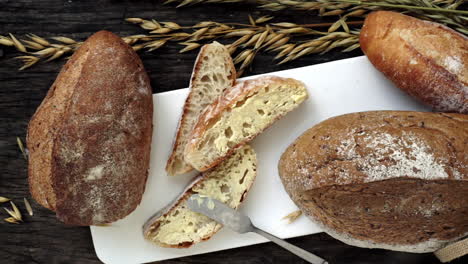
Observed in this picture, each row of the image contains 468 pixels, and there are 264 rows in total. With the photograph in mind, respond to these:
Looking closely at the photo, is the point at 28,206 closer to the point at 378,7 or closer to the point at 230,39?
the point at 230,39

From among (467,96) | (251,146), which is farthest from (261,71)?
(467,96)

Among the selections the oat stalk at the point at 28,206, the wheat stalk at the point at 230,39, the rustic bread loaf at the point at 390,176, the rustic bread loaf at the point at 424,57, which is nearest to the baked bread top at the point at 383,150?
the rustic bread loaf at the point at 390,176

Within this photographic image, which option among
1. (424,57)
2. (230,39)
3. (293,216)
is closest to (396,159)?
(424,57)

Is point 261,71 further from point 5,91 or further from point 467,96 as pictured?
point 5,91

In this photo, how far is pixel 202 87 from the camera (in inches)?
81.6

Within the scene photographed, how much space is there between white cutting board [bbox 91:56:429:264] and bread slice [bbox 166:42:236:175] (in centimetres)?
8

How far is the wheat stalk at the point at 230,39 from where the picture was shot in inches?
83.7

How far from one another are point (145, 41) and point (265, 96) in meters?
0.66

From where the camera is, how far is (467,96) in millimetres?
1805

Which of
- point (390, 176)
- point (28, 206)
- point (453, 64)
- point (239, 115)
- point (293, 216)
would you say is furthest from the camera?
point (28, 206)

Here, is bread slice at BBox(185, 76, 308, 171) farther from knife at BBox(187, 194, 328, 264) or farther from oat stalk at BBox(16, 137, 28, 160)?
oat stalk at BBox(16, 137, 28, 160)

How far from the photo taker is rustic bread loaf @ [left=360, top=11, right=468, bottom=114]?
1812 millimetres

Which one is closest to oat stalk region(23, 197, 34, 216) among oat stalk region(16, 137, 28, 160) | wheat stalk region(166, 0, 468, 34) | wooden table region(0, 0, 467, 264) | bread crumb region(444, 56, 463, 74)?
wooden table region(0, 0, 467, 264)

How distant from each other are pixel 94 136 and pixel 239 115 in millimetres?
619
